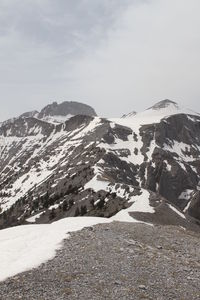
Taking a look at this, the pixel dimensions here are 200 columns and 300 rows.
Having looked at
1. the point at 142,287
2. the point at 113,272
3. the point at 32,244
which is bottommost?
the point at 142,287

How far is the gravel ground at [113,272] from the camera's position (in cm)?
2764

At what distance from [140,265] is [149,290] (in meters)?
4.20

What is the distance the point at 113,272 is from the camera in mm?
30812

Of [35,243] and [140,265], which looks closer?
[140,265]

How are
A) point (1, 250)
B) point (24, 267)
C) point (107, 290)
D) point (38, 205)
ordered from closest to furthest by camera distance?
1. point (107, 290)
2. point (24, 267)
3. point (1, 250)
4. point (38, 205)

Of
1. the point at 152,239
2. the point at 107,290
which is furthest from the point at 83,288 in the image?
the point at 152,239

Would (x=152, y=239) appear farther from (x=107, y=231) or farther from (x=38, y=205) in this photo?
(x=38, y=205)

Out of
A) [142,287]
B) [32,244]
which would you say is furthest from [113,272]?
[32,244]

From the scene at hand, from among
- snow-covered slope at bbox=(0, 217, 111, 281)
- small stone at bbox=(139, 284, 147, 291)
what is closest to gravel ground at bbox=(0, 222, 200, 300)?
small stone at bbox=(139, 284, 147, 291)

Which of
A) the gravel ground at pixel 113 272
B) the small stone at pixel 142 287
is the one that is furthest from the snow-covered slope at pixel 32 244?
the small stone at pixel 142 287

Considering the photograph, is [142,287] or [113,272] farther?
[113,272]

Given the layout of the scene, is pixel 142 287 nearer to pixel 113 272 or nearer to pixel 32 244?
pixel 113 272

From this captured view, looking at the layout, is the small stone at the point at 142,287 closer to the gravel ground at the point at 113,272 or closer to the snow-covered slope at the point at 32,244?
the gravel ground at the point at 113,272

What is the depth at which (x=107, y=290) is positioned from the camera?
2792cm
